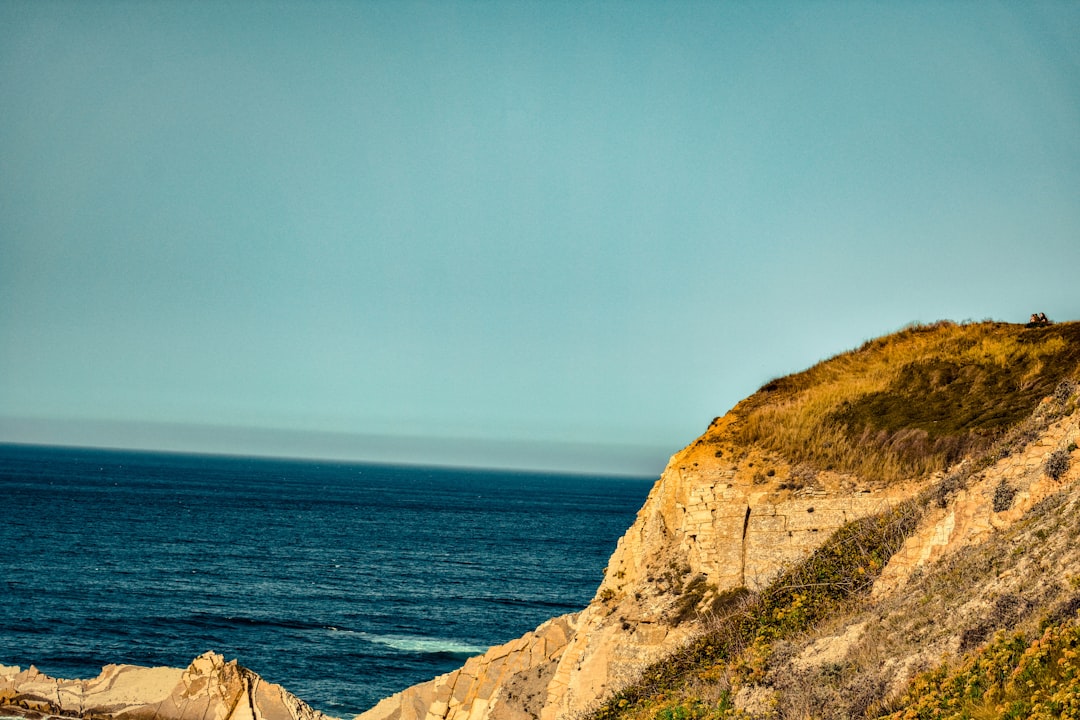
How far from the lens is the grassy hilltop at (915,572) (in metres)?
11.6

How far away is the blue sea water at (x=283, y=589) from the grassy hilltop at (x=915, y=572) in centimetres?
2875

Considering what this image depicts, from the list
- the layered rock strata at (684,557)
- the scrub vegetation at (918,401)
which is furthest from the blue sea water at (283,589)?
the scrub vegetation at (918,401)

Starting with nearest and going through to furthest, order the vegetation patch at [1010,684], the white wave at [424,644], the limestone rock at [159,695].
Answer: the vegetation patch at [1010,684], the limestone rock at [159,695], the white wave at [424,644]

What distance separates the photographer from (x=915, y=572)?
1720cm

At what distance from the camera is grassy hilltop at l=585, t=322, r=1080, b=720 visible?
1155cm

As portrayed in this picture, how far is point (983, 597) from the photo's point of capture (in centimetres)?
1338

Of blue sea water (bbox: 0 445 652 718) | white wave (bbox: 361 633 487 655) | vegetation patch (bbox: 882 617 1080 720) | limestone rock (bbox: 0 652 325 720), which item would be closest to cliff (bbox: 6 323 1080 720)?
vegetation patch (bbox: 882 617 1080 720)

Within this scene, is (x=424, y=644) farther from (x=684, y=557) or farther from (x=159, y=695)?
(x=684, y=557)

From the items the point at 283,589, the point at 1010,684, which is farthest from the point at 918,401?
the point at 283,589

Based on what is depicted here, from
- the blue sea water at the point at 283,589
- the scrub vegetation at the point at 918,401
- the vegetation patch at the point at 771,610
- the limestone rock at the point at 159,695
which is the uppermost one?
the scrub vegetation at the point at 918,401

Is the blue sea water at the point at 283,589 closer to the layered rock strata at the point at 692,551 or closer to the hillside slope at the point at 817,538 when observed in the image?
the layered rock strata at the point at 692,551

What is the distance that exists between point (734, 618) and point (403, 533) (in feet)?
352

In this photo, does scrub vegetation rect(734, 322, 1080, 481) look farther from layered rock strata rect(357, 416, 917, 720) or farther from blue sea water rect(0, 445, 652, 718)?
blue sea water rect(0, 445, 652, 718)

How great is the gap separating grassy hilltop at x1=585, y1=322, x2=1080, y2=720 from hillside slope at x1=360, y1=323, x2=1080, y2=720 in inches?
2.5
